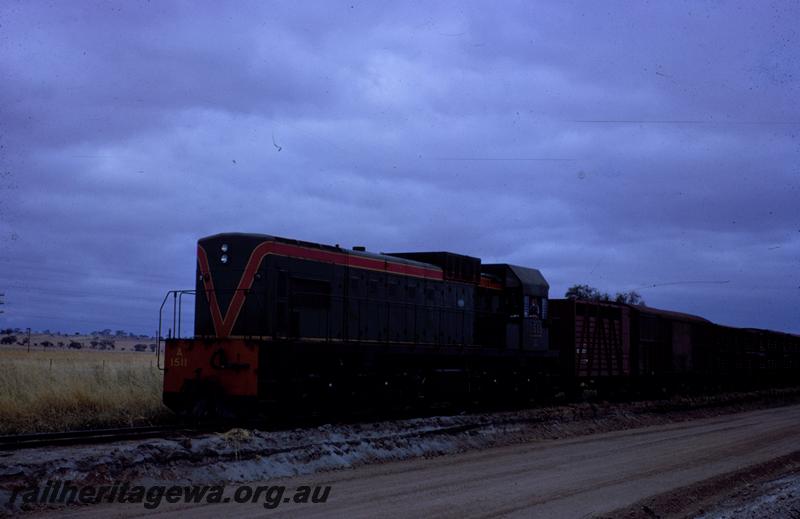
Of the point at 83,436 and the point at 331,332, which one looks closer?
the point at 83,436

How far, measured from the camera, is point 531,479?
11547 mm

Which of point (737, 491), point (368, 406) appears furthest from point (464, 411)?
point (737, 491)

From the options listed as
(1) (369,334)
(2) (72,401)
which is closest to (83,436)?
(2) (72,401)

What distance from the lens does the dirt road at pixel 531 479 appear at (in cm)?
914

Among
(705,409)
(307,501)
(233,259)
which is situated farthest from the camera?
(705,409)

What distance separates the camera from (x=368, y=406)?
1838 centimetres

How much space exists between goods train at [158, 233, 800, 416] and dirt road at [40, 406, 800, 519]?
12.5 ft

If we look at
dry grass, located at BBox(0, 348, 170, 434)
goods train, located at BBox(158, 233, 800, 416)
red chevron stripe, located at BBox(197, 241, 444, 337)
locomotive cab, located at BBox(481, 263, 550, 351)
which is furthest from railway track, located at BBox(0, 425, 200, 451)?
locomotive cab, located at BBox(481, 263, 550, 351)

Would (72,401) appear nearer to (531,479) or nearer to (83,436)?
(83,436)

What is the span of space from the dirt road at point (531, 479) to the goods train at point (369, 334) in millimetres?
3812

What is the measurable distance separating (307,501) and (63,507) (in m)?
2.80

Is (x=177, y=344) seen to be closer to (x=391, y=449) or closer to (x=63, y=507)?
(x=391, y=449)

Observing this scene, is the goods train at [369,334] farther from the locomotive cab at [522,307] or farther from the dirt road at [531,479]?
the dirt road at [531,479]

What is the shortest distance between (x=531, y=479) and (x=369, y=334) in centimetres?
763
